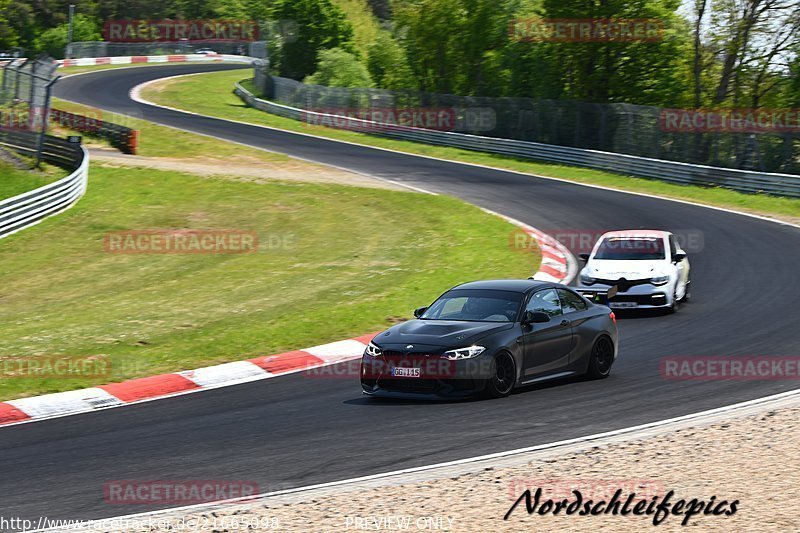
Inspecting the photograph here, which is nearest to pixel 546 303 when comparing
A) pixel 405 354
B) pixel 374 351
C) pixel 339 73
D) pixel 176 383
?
pixel 405 354

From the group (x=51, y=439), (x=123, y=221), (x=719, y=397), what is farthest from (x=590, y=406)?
(x=123, y=221)

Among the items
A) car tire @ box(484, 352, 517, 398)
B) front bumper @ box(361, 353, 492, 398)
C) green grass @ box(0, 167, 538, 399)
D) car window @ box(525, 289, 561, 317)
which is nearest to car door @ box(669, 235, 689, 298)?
green grass @ box(0, 167, 538, 399)

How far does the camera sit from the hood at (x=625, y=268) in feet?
61.7

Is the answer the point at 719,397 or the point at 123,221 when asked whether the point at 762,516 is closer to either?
the point at 719,397

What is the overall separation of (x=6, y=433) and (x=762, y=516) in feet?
25.2

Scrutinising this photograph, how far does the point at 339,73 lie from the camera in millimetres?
64625

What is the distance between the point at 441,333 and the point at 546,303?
1686 mm

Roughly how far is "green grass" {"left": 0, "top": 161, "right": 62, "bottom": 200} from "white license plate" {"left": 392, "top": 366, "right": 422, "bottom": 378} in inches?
891

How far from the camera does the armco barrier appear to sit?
43281mm

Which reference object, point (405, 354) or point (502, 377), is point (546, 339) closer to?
point (502, 377)

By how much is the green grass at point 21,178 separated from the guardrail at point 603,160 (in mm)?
18454

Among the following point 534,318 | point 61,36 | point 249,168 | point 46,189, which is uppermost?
point 61,36

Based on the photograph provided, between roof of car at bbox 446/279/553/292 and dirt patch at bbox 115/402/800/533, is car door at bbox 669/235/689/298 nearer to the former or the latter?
roof of car at bbox 446/279/553/292

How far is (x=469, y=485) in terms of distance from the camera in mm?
8359
